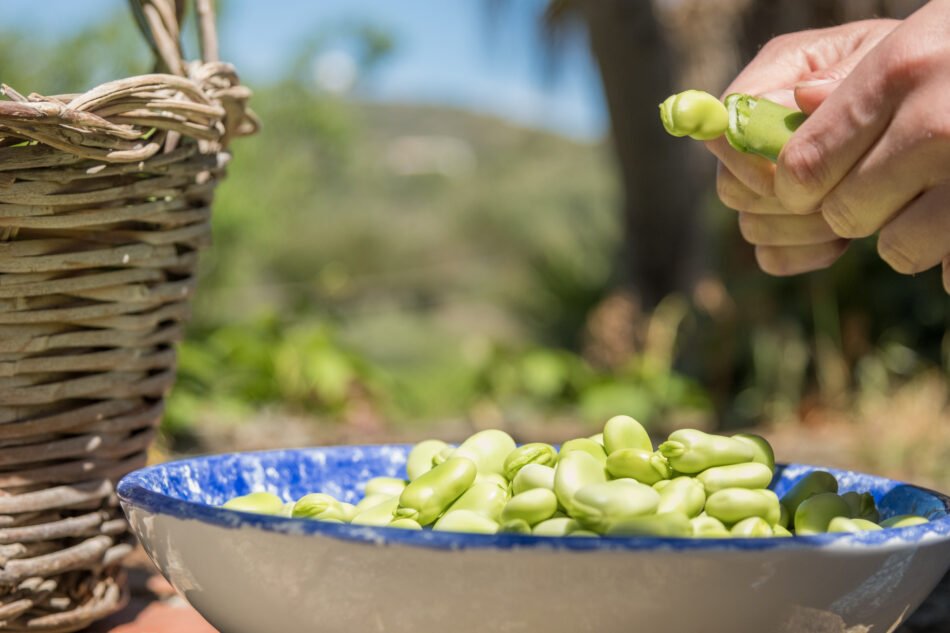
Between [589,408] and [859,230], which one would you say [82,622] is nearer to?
[859,230]

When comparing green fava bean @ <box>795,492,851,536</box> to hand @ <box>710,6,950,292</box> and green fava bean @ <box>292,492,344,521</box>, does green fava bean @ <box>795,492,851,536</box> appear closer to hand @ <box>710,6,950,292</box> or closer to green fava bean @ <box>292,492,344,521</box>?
hand @ <box>710,6,950,292</box>

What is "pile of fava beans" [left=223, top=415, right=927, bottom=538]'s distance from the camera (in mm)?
652

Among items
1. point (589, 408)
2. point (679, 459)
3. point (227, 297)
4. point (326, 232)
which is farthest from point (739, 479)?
point (326, 232)

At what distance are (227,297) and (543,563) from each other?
16.3ft

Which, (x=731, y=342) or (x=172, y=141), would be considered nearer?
(x=172, y=141)

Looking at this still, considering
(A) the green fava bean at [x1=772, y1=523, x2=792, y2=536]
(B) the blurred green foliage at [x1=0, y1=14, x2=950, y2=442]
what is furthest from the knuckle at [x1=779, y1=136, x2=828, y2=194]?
(B) the blurred green foliage at [x1=0, y1=14, x2=950, y2=442]

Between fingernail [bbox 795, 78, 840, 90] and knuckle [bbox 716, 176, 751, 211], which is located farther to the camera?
knuckle [bbox 716, 176, 751, 211]

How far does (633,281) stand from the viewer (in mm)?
4957

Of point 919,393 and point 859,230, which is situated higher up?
point 859,230

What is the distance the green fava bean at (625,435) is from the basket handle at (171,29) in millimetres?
516

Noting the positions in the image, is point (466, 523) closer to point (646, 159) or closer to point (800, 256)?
point (800, 256)


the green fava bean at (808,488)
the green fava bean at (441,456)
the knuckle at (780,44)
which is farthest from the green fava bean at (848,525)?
the knuckle at (780,44)

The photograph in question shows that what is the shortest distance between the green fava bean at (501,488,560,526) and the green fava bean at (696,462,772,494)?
0.12m

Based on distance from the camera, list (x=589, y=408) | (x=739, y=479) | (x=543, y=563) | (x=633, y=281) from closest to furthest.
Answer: (x=543, y=563), (x=739, y=479), (x=589, y=408), (x=633, y=281)
